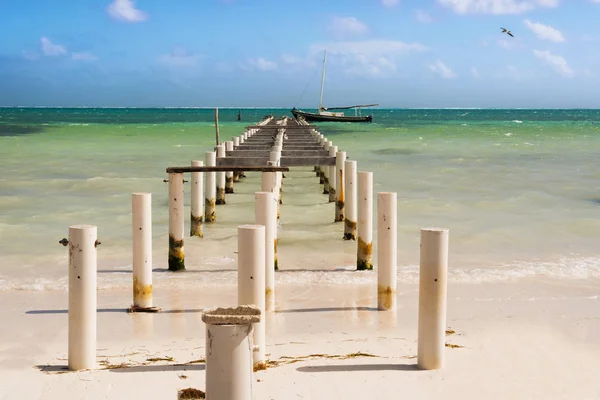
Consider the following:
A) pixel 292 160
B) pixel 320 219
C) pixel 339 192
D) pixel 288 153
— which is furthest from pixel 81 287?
pixel 320 219

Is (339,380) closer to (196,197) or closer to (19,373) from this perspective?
(19,373)

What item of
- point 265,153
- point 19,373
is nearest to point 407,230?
point 265,153

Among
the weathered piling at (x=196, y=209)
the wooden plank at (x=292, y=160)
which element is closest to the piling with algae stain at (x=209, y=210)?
the wooden plank at (x=292, y=160)

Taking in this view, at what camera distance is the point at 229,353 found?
3271mm

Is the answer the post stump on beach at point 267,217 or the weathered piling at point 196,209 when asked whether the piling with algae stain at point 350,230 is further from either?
the post stump on beach at point 267,217

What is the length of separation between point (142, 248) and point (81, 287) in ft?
6.25

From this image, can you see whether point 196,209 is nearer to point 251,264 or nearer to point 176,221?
A: point 176,221

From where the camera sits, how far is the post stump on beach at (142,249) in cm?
679

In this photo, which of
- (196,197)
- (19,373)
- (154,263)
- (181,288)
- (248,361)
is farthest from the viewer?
(196,197)

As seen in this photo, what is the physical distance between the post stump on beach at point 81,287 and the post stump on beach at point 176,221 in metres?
3.74

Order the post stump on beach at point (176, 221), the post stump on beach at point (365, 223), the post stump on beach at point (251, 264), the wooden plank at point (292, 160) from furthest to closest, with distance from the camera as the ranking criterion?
the wooden plank at point (292, 160), the post stump on beach at point (365, 223), the post stump on beach at point (176, 221), the post stump on beach at point (251, 264)

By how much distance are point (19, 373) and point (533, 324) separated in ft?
14.7

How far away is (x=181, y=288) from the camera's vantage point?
319 inches

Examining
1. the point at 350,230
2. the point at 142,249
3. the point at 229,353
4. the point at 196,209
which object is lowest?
the point at 350,230
